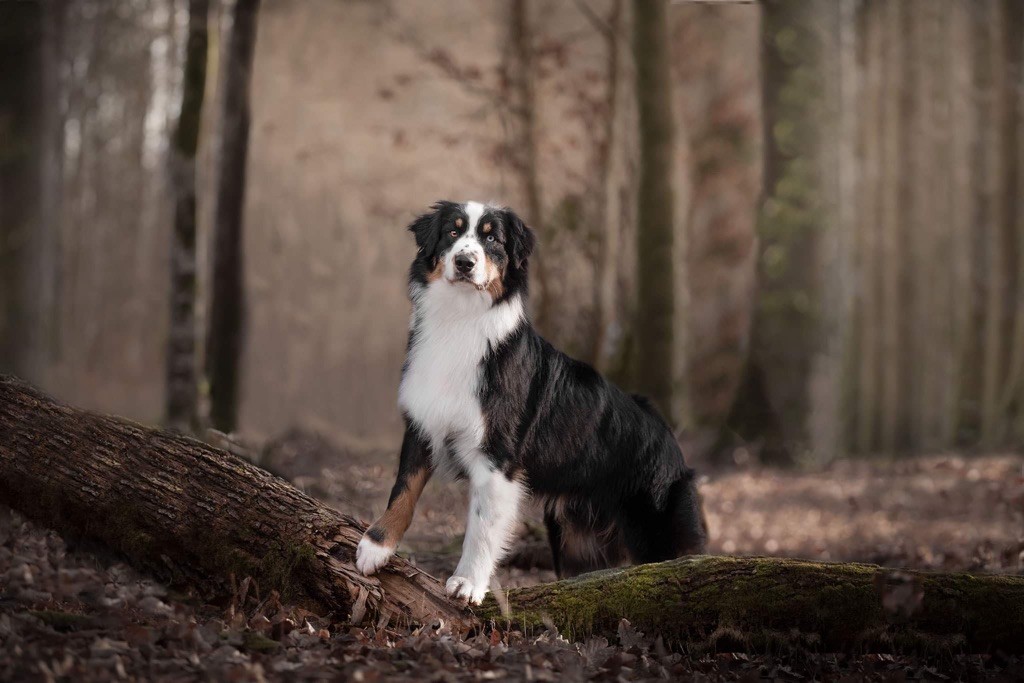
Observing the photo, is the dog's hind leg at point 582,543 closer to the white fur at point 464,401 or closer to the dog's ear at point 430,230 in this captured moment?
the white fur at point 464,401

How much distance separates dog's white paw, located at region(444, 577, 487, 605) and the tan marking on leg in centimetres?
34

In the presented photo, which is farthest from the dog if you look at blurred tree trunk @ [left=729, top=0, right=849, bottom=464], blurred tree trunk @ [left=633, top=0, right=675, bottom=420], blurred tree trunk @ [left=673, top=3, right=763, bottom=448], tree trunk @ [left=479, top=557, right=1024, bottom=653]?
blurred tree trunk @ [left=673, top=3, right=763, bottom=448]

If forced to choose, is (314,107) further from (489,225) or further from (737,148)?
(489,225)

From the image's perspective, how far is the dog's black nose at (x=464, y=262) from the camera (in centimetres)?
468

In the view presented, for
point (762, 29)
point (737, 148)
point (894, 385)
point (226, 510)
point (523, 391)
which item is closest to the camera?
point (226, 510)

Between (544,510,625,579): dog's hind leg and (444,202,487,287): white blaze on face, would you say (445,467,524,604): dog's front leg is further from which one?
(444,202,487,287): white blaze on face

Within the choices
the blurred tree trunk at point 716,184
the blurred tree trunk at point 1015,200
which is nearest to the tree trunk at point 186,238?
the blurred tree trunk at point 716,184

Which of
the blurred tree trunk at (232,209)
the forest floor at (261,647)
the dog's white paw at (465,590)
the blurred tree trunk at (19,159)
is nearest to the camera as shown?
the forest floor at (261,647)

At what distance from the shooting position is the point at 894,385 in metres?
19.5

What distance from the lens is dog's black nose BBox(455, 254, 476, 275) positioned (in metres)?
4.68

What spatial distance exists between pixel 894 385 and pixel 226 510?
17.9m

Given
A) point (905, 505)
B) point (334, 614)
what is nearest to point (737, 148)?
point (905, 505)

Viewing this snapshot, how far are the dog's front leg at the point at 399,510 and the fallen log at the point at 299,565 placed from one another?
86mm

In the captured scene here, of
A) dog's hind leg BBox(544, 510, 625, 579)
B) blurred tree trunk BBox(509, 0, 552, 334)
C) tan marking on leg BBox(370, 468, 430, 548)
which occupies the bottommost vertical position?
dog's hind leg BBox(544, 510, 625, 579)
